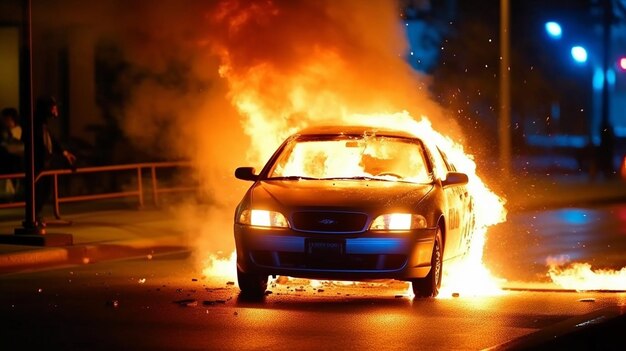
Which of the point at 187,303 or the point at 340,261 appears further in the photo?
the point at 187,303

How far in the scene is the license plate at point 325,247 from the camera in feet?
37.0

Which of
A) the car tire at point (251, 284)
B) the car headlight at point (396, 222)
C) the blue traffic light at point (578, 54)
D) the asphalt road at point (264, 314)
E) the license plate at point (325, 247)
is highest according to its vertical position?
the blue traffic light at point (578, 54)

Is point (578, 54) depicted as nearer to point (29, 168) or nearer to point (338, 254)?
point (29, 168)

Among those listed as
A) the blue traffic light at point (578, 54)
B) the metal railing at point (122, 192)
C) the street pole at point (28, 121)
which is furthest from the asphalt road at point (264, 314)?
the blue traffic light at point (578, 54)

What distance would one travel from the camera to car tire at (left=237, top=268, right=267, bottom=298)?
38.3 ft

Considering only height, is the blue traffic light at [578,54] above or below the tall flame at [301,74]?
above

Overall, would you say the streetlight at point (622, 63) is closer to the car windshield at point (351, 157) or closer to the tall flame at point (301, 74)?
the tall flame at point (301, 74)

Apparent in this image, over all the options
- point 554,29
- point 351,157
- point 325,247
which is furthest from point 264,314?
point 554,29

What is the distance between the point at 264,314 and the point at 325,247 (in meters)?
0.84

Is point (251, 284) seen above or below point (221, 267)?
above

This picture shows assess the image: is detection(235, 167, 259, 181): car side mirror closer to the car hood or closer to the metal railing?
the car hood

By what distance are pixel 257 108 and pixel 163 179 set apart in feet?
32.9

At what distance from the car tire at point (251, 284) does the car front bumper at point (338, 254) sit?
0.83 feet

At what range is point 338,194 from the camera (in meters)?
11.6
